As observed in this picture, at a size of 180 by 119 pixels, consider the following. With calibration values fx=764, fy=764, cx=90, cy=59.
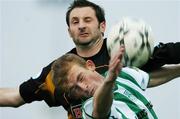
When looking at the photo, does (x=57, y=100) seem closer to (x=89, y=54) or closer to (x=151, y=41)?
(x=89, y=54)

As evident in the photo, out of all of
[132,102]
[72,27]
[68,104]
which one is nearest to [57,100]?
[68,104]

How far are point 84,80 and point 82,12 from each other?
1336mm

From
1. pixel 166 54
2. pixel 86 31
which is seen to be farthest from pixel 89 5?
pixel 166 54

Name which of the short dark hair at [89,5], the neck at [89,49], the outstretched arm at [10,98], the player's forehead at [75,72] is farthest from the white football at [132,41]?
the outstretched arm at [10,98]

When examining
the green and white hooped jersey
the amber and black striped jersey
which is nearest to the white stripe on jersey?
the green and white hooped jersey

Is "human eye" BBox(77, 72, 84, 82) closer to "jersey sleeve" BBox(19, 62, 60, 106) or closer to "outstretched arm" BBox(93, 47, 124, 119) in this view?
"outstretched arm" BBox(93, 47, 124, 119)

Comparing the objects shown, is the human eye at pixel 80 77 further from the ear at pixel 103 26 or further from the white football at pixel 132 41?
the ear at pixel 103 26

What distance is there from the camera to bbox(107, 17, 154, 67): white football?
4.16 m

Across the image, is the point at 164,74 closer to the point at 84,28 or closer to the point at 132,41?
the point at 132,41

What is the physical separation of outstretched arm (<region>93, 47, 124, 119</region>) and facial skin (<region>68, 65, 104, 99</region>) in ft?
0.58

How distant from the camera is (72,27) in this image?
4.84 meters

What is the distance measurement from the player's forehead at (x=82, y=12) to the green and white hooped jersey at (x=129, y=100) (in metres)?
1.05

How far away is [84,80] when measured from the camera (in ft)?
12.0

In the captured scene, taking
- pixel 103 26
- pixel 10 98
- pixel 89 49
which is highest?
pixel 103 26
